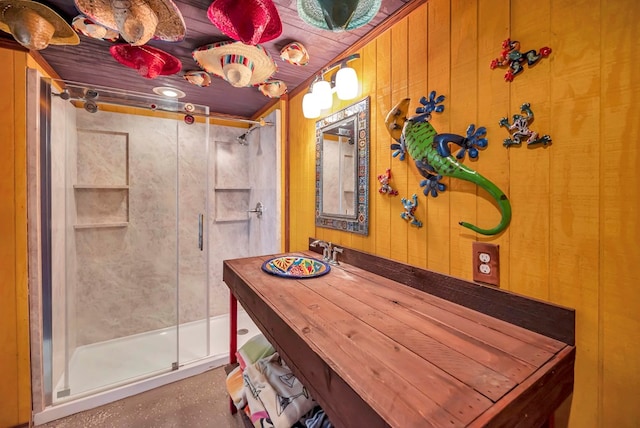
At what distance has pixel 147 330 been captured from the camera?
252cm

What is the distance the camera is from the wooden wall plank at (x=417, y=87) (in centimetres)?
118

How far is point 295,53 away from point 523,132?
47.4 inches

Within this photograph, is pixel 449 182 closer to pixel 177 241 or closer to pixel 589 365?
pixel 589 365

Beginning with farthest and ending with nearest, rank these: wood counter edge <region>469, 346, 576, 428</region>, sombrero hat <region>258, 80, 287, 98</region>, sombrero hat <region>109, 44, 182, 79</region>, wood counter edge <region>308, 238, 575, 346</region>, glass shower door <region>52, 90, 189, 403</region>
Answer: glass shower door <region>52, 90, 189, 403</region> < sombrero hat <region>258, 80, 287, 98</region> < sombrero hat <region>109, 44, 182, 79</region> < wood counter edge <region>308, 238, 575, 346</region> < wood counter edge <region>469, 346, 576, 428</region>

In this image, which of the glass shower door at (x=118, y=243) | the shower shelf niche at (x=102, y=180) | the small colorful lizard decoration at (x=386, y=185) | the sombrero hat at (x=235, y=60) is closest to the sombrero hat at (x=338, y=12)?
the sombrero hat at (x=235, y=60)

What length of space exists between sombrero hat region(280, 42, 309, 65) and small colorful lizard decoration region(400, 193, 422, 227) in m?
1.00

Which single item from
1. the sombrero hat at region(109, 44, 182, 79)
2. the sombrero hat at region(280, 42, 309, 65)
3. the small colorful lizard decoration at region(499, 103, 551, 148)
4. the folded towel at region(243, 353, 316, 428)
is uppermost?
the sombrero hat at region(280, 42, 309, 65)

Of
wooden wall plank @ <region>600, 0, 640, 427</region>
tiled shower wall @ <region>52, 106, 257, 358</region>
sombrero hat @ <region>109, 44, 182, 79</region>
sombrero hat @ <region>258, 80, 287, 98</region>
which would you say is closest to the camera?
wooden wall plank @ <region>600, 0, 640, 427</region>

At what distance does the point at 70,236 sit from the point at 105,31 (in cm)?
161

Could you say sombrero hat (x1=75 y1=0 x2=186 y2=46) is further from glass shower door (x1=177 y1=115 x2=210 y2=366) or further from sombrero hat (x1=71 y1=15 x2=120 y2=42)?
glass shower door (x1=177 y1=115 x2=210 y2=366)

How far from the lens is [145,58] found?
4.91 ft

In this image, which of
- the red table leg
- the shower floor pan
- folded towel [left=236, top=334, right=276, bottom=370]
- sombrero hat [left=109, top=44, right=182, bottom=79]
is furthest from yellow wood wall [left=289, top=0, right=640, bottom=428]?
the shower floor pan

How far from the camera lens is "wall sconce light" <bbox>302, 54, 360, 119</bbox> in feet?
4.90

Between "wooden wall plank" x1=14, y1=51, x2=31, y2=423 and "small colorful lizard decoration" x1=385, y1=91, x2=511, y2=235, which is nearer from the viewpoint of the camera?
"small colorful lizard decoration" x1=385, y1=91, x2=511, y2=235
